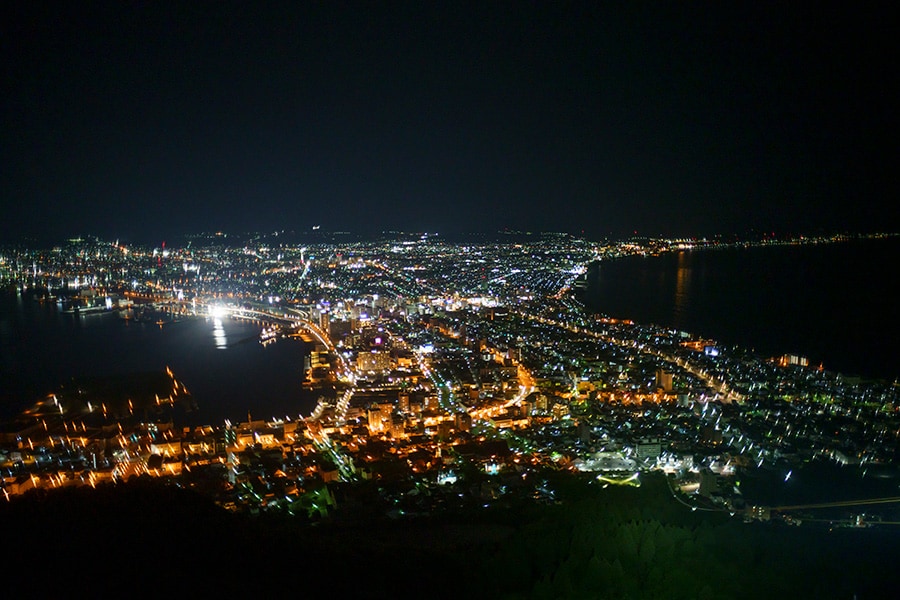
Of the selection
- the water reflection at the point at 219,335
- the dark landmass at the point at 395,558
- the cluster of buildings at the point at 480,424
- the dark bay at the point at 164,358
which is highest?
the dark landmass at the point at 395,558

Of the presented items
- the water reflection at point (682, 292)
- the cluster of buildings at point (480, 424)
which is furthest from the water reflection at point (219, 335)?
the water reflection at point (682, 292)

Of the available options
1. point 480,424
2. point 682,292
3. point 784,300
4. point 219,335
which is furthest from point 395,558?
point 682,292

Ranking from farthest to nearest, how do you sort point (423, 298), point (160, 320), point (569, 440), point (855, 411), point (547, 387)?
point (423, 298), point (160, 320), point (547, 387), point (855, 411), point (569, 440)

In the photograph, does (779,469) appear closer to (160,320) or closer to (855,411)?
(855,411)

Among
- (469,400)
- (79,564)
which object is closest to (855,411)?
(469,400)

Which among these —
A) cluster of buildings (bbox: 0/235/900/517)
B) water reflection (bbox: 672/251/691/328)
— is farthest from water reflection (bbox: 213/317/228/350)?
water reflection (bbox: 672/251/691/328)

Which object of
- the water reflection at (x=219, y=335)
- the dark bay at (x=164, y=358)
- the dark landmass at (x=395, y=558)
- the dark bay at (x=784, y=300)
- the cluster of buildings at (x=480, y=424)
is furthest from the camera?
the water reflection at (x=219, y=335)

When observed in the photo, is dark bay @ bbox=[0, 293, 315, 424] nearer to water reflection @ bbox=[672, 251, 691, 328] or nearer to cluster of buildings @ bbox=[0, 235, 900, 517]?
cluster of buildings @ bbox=[0, 235, 900, 517]

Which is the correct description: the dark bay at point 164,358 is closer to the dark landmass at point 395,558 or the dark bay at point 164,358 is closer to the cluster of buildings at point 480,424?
the cluster of buildings at point 480,424
